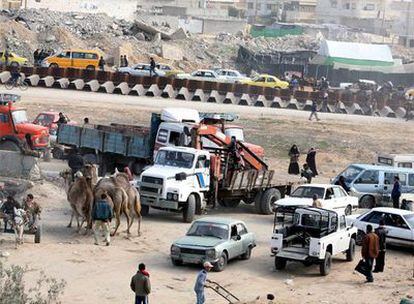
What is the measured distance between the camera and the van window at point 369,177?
116ft

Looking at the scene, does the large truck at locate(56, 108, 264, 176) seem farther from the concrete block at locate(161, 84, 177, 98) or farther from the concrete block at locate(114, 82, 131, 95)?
the concrete block at locate(161, 84, 177, 98)

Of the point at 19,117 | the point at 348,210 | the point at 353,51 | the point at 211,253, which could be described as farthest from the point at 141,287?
the point at 353,51

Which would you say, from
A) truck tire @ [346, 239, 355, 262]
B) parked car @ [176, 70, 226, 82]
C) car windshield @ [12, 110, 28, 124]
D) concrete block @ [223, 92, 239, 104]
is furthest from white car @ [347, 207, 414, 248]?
parked car @ [176, 70, 226, 82]

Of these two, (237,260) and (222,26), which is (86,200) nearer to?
(237,260)

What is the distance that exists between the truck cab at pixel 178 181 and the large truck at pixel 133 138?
1971 millimetres

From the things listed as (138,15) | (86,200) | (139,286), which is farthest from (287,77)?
(139,286)

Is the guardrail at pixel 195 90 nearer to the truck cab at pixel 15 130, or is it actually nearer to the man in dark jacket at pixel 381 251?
the truck cab at pixel 15 130

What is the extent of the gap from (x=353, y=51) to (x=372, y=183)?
5201cm

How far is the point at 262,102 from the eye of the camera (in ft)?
199

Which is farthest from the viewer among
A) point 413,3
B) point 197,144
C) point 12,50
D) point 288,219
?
point 413,3

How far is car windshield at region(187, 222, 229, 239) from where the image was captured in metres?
25.3

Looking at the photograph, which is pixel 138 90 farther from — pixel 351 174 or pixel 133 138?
pixel 351 174

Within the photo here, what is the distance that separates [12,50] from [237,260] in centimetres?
4845

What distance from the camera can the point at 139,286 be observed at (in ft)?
67.0
